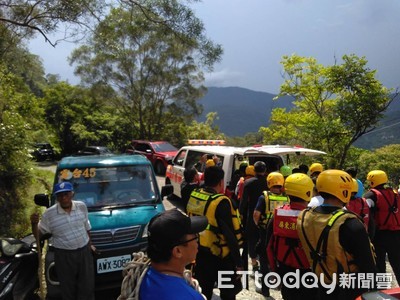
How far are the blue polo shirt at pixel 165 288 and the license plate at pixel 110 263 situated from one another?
2.69 metres

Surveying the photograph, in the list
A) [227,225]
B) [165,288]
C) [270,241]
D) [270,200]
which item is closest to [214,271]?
[227,225]

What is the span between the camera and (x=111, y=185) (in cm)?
505

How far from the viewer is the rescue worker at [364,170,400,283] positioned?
441 centimetres

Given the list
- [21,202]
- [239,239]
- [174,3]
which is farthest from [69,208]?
[174,3]

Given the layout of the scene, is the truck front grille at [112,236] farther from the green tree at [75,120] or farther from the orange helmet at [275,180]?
the green tree at [75,120]

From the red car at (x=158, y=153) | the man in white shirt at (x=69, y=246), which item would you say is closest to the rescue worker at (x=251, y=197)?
the man in white shirt at (x=69, y=246)

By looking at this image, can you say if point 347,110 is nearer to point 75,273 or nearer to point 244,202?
point 244,202

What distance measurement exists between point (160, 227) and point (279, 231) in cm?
195

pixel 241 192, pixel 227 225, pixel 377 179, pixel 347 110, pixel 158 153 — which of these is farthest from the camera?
pixel 158 153

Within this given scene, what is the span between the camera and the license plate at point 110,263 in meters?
4.05

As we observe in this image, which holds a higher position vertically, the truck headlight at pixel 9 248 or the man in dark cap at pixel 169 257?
the man in dark cap at pixel 169 257

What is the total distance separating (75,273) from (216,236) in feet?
5.33

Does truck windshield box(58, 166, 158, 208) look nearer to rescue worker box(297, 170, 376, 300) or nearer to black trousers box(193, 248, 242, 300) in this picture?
black trousers box(193, 248, 242, 300)

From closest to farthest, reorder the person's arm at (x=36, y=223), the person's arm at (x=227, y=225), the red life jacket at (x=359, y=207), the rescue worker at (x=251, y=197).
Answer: the person's arm at (x=227, y=225)
the person's arm at (x=36, y=223)
the red life jacket at (x=359, y=207)
the rescue worker at (x=251, y=197)
